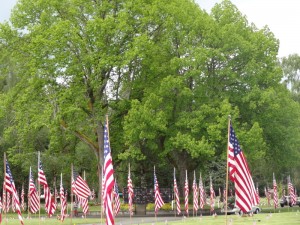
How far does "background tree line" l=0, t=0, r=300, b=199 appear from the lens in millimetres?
53719

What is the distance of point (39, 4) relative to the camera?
5525 centimetres

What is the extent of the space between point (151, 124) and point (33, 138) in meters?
15.5

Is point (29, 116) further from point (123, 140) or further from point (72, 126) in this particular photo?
point (123, 140)

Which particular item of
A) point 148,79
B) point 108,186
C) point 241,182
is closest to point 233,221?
point 241,182

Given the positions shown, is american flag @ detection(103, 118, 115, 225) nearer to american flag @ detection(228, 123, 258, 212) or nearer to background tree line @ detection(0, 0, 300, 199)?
american flag @ detection(228, 123, 258, 212)

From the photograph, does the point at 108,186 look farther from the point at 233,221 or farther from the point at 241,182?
the point at 233,221

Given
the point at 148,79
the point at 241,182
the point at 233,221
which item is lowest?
the point at 233,221

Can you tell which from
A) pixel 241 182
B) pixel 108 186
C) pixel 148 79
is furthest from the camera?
pixel 148 79

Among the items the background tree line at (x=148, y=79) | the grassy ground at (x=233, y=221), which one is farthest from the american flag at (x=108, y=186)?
the background tree line at (x=148, y=79)

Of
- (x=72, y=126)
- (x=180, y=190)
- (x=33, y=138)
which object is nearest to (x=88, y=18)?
(x=72, y=126)

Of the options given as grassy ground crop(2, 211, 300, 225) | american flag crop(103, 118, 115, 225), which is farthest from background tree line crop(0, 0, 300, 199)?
american flag crop(103, 118, 115, 225)

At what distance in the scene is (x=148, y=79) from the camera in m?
58.0

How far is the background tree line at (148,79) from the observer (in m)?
53.7

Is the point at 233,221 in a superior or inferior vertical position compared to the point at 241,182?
inferior
